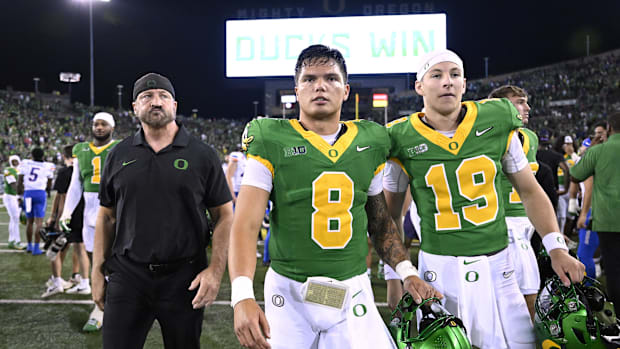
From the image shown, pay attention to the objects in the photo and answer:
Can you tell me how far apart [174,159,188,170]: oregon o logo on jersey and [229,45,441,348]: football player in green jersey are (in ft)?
2.67

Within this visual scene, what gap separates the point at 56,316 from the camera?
500cm

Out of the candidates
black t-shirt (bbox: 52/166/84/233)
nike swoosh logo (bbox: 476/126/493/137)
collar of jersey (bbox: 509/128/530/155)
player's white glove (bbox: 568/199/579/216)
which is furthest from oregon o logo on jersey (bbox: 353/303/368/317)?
player's white glove (bbox: 568/199/579/216)

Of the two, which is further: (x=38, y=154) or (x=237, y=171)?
(x=237, y=171)

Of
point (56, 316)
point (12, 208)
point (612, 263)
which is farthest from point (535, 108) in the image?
point (56, 316)

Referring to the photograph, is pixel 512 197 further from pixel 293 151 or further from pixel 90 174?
pixel 90 174

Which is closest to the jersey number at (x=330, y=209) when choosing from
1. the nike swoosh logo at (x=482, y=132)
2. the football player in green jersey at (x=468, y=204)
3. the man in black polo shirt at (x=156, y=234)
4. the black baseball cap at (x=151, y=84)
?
the football player in green jersey at (x=468, y=204)

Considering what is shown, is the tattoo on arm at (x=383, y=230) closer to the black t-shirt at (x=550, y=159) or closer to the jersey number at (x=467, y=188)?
the jersey number at (x=467, y=188)

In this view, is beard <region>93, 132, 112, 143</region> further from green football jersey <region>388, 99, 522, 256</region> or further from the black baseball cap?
green football jersey <region>388, 99, 522, 256</region>

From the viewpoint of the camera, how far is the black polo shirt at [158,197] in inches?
103

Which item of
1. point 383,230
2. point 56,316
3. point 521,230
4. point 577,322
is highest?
point 383,230

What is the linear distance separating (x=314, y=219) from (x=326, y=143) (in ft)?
1.07

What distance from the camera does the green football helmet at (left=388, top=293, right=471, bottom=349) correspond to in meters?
1.95

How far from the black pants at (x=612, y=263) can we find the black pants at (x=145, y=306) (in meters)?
3.15

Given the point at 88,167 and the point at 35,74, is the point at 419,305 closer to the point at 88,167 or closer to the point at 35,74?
the point at 88,167
